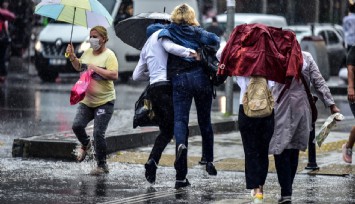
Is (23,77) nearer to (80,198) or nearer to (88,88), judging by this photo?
(88,88)

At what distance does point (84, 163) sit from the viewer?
506 inches

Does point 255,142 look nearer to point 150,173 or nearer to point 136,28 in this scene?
point 150,173

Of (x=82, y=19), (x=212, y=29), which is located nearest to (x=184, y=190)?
(x=82, y=19)

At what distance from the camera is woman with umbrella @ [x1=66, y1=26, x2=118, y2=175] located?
12.1 meters

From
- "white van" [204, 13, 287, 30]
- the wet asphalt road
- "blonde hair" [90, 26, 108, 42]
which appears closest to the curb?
the wet asphalt road

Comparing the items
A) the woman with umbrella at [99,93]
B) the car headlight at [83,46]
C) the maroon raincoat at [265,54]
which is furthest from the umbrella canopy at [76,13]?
the car headlight at [83,46]

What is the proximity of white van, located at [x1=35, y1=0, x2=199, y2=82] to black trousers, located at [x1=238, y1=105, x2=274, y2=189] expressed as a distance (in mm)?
18218

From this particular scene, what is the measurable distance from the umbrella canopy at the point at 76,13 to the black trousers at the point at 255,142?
2.97m

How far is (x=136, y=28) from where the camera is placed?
12.4 metres

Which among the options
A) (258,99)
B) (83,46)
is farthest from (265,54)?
(83,46)

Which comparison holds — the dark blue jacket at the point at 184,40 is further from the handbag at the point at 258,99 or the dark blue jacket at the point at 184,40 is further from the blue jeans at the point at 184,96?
the handbag at the point at 258,99

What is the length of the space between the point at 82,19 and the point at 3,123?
4.65 metres

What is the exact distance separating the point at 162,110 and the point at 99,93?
44.8 inches

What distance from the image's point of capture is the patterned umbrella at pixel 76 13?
12.3 meters
